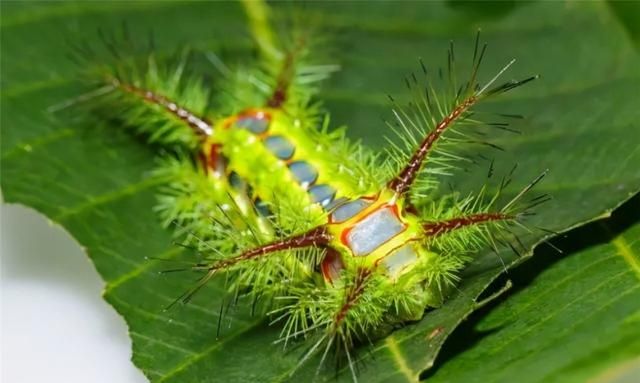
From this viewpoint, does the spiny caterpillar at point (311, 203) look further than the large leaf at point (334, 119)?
No

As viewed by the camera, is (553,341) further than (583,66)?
No

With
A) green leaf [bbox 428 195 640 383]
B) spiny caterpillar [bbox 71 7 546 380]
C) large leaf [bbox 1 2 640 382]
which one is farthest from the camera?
large leaf [bbox 1 2 640 382]

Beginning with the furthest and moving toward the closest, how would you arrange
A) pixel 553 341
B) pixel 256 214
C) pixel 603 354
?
1. pixel 256 214
2. pixel 553 341
3. pixel 603 354

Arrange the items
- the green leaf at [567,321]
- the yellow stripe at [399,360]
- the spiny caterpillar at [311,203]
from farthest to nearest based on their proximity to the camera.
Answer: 1. the spiny caterpillar at [311,203]
2. the yellow stripe at [399,360]
3. the green leaf at [567,321]

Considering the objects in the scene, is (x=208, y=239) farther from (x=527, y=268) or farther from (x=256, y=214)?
(x=527, y=268)

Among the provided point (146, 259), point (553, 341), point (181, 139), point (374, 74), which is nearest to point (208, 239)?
point (146, 259)
